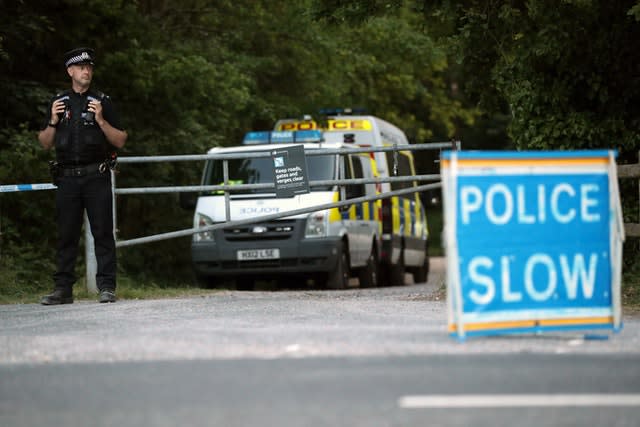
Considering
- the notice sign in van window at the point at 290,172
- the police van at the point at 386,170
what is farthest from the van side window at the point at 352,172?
the notice sign in van window at the point at 290,172

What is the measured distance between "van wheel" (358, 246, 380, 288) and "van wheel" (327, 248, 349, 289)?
4.01 ft

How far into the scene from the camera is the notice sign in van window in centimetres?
1501

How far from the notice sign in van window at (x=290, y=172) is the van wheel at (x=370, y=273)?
5908 mm

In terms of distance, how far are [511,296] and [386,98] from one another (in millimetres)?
28389

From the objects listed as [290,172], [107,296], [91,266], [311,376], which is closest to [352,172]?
[290,172]

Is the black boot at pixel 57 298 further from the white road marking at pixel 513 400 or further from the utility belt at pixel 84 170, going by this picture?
the white road marking at pixel 513 400

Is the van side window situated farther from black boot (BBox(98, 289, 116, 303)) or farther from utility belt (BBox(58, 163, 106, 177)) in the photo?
utility belt (BBox(58, 163, 106, 177))

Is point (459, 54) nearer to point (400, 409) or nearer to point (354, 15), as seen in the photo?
point (354, 15)

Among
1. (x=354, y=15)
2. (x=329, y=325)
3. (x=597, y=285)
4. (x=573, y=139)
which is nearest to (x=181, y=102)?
(x=354, y=15)

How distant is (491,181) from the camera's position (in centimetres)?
788

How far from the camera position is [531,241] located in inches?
316

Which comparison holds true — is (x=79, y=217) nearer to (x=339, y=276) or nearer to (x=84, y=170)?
(x=84, y=170)

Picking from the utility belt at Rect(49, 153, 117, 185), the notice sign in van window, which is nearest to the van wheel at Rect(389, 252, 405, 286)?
the notice sign in van window

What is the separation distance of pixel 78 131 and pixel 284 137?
8364mm
